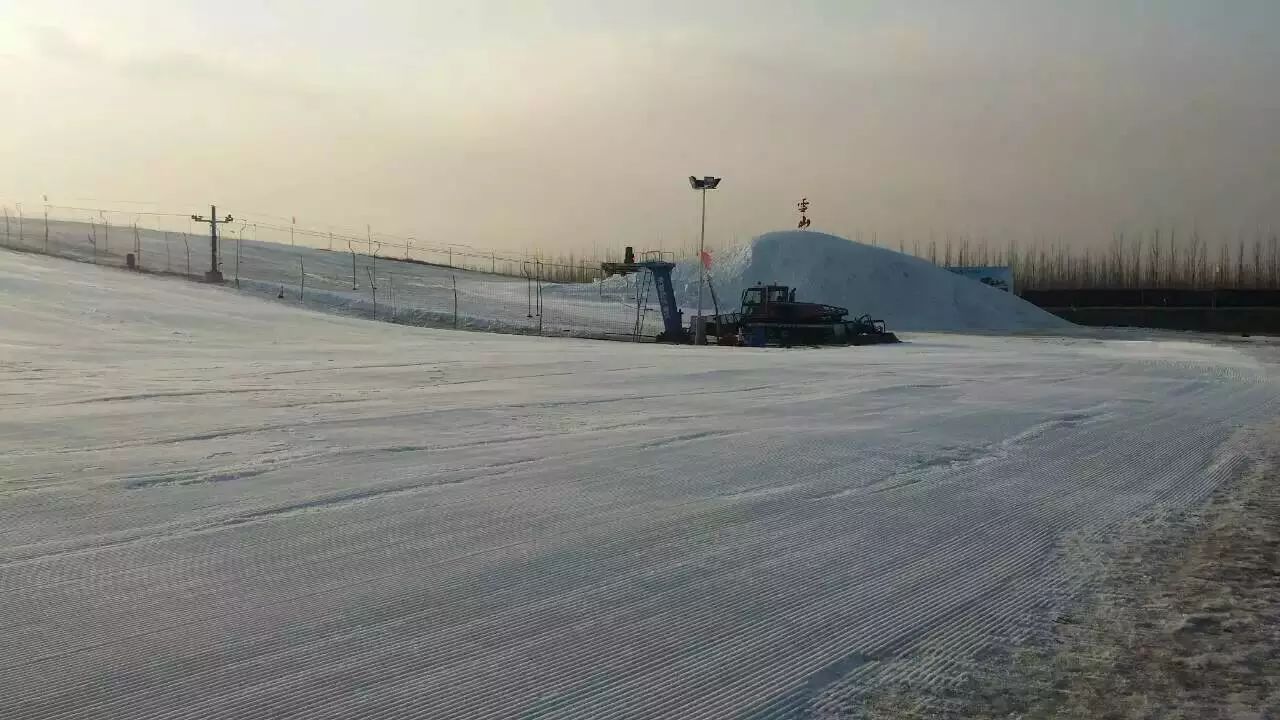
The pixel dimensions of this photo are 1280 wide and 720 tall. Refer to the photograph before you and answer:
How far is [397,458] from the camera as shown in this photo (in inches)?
317

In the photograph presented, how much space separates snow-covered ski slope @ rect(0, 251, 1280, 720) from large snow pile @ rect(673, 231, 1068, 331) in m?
38.4

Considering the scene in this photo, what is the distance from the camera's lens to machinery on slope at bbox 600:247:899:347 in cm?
3203

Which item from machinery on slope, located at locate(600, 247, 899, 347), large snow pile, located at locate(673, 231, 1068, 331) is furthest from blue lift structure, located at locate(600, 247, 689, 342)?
large snow pile, located at locate(673, 231, 1068, 331)

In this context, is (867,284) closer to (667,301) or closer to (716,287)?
(716,287)

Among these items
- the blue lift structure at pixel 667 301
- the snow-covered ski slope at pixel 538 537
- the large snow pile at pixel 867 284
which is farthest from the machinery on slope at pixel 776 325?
the snow-covered ski slope at pixel 538 537

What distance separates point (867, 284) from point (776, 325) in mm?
23134

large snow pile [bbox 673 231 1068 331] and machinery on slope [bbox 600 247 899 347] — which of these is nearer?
machinery on slope [bbox 600 247 899 347]

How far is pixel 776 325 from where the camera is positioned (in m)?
32.2

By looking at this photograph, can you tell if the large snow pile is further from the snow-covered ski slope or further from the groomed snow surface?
the snow-covered ski slope

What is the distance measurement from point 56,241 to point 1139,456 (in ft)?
218

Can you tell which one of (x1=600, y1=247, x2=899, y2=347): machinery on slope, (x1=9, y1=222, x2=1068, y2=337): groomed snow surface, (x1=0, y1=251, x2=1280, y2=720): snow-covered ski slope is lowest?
(x1=0, y1=251, x2=1280, y2=720): snow-covered ski slope

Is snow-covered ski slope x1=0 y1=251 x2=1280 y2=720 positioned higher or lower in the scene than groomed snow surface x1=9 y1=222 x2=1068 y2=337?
lower

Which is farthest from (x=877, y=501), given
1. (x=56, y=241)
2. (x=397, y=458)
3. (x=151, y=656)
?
(x=56, y=241)

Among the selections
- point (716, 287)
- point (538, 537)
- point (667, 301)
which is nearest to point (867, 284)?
point (716, 287)
